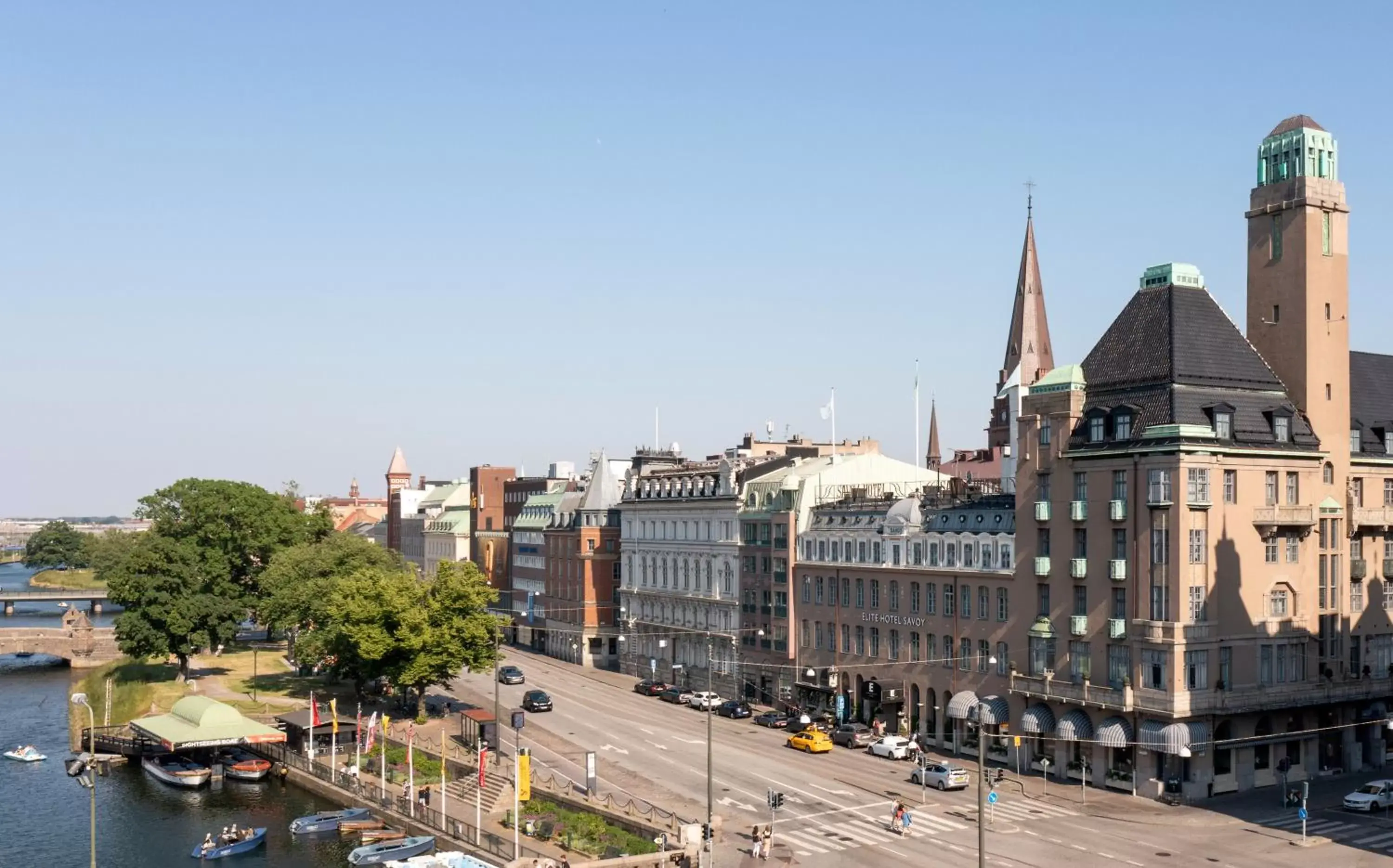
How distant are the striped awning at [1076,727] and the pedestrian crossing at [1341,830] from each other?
11.8m

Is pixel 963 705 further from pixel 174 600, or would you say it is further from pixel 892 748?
pixel 174 600

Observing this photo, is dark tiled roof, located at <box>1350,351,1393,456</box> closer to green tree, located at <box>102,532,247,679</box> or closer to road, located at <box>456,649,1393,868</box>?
road, located at <box>456,649,1393,868</box>

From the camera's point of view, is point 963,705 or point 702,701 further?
point 702,701

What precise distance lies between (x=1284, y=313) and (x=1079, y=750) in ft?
104

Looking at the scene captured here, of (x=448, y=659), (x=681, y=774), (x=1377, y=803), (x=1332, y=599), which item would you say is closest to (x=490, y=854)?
(x=681, y=774)

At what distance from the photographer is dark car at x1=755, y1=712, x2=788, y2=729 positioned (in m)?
111

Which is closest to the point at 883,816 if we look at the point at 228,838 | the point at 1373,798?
the point at 1373,798

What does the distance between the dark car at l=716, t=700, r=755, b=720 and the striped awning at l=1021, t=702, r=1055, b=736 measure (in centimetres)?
3074

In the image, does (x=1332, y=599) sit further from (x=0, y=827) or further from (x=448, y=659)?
(x=0, y=827)

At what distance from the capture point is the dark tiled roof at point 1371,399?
96.6m

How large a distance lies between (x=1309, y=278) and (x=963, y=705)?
118 feet

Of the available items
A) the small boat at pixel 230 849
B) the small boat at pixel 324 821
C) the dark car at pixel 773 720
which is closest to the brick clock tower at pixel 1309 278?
the dark car at pixel 773 720

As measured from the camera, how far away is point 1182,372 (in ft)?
285

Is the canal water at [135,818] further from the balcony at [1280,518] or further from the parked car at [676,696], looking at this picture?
the balcony at [1280,518]
